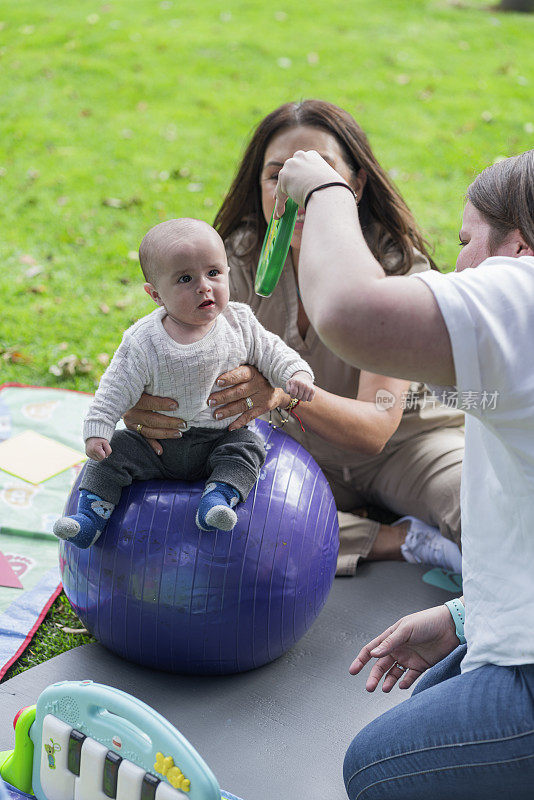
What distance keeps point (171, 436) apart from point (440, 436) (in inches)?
47.4

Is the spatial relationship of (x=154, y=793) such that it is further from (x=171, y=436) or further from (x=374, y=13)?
(x=374, y=13)

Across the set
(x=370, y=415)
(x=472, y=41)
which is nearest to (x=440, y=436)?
(x=370, y=415)

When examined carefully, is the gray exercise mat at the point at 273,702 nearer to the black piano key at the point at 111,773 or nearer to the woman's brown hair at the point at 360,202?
the black piano key at the point at 111,773

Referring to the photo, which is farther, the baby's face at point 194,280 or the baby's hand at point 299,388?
the baby's hand at point 299,388

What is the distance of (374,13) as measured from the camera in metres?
8.73

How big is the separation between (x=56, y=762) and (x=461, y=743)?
2.92ft

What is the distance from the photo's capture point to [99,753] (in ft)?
5.88

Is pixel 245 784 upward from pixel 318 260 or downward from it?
downward

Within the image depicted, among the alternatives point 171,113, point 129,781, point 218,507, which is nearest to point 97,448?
point 218,507

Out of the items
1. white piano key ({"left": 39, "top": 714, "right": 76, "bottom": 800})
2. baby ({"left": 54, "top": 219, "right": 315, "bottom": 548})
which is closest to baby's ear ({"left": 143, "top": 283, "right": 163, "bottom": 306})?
baby ({"left": 54, "top": 219, "right": 315, "bottom": 548})

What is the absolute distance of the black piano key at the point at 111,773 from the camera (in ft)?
5.82

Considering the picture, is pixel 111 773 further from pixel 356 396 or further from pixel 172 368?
pixel 356 396

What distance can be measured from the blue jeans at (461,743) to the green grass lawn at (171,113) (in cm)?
273

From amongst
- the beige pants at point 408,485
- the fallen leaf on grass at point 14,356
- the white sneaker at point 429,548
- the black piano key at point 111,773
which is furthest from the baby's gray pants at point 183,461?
the fallen leaf on grass at point 14,356
